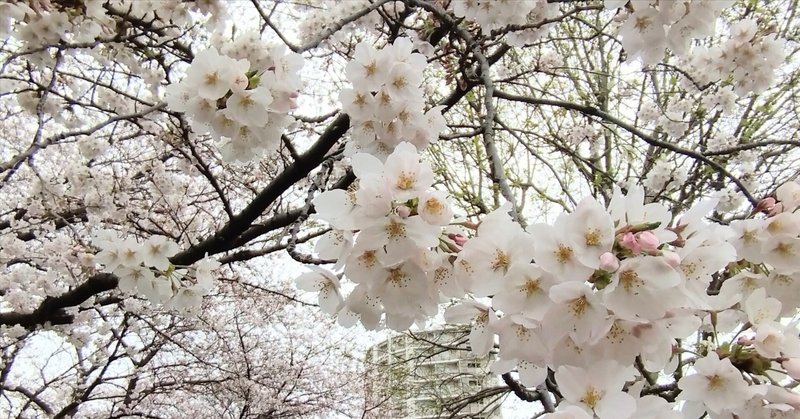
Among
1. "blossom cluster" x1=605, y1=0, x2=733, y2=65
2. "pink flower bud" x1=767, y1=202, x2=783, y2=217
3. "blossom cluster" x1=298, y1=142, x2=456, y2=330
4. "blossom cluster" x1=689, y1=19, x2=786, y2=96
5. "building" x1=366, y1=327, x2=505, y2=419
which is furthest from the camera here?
"building" x1=366, y1=327, x2=505, y2=419

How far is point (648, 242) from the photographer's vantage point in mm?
846

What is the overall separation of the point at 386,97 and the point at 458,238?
603 millimetres

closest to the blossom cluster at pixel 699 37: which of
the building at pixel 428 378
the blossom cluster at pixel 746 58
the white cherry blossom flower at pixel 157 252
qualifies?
the blossom cluster at pixel 746 58

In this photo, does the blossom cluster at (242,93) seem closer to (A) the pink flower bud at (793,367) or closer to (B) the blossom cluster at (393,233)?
(B) the blossom cluster at (393,233)

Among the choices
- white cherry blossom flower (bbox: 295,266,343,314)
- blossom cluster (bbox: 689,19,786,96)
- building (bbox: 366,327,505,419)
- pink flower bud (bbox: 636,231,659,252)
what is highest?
building (bbox: 366,327,505,419)

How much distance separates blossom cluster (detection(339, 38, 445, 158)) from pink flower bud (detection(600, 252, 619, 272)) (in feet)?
2.49

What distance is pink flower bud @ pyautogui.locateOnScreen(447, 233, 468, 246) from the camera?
1.01 m

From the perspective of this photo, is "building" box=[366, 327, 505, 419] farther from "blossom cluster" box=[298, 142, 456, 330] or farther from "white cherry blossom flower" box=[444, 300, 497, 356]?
"blossom cluster" box=[298, 142, 456, 330]

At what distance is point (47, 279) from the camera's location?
15.4 ft

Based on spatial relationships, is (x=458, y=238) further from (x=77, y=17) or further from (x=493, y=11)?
(x=77, y=17)

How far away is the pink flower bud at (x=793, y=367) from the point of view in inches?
40.4

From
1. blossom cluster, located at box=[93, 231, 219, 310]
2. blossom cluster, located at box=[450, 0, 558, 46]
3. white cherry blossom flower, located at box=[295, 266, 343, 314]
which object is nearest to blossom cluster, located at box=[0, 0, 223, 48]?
blossom cluster, located at box=[93, 231, 219, 310]

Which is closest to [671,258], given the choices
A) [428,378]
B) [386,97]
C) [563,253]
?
[563,253]

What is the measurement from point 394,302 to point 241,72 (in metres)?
0.75
